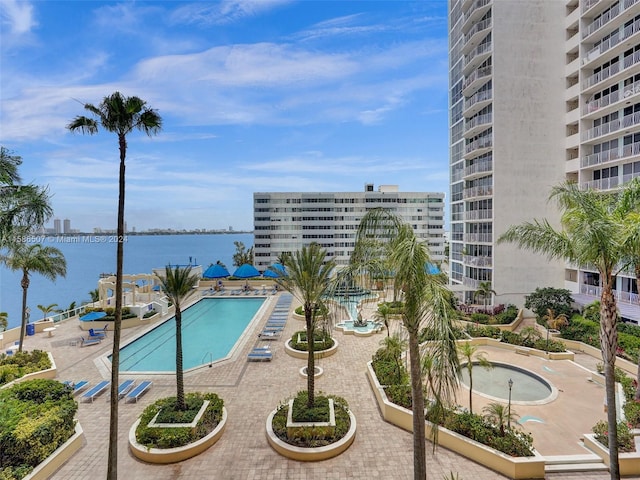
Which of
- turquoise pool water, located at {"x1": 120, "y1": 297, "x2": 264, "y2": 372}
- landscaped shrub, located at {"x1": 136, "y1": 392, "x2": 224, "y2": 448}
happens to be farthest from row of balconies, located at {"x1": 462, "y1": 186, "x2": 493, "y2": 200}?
landscaped shrub, located at {"x1": 136, "y1": 392, "x2": 224, "y2": 448}

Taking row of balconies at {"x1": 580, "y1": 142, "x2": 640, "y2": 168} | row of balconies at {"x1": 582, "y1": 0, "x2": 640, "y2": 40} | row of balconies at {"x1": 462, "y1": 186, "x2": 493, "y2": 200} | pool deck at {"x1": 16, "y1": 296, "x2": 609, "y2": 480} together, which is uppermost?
row of balconies at {"x1": 582, "y1": 0, "x2": 640, "y2": 40}

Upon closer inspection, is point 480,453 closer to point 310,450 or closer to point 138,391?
point 310,450

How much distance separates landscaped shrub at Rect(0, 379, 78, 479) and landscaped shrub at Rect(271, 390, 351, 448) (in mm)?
6251

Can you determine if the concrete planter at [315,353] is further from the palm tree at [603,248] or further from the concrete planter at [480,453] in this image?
the palm tree at [603,248]

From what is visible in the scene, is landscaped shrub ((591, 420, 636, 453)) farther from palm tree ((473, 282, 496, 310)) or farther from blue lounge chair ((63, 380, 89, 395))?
blue lounge chair ((63, 380, 89, 395))

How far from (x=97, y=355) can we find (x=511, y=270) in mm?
29308

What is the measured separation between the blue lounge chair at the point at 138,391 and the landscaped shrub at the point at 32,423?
6.98 ft

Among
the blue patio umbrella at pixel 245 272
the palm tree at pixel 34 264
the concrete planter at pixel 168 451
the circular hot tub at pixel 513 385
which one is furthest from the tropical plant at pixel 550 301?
the palm tree at pixel 34 264

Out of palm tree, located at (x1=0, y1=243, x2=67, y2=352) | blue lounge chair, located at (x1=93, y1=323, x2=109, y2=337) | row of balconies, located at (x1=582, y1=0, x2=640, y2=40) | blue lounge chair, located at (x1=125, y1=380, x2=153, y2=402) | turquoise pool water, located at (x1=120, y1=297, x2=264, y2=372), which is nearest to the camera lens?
blue lounge chair, located at (x1=125, y1=380, x2=153, y2=402)

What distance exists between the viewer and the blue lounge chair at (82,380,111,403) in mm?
12883

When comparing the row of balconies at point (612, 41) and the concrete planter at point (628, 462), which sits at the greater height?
the row of balconies at point (612, 41)

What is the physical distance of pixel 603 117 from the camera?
933 inches

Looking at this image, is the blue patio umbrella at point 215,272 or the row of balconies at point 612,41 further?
the blue patio umbrella at point 215,272

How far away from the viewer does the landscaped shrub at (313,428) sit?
9.79m
